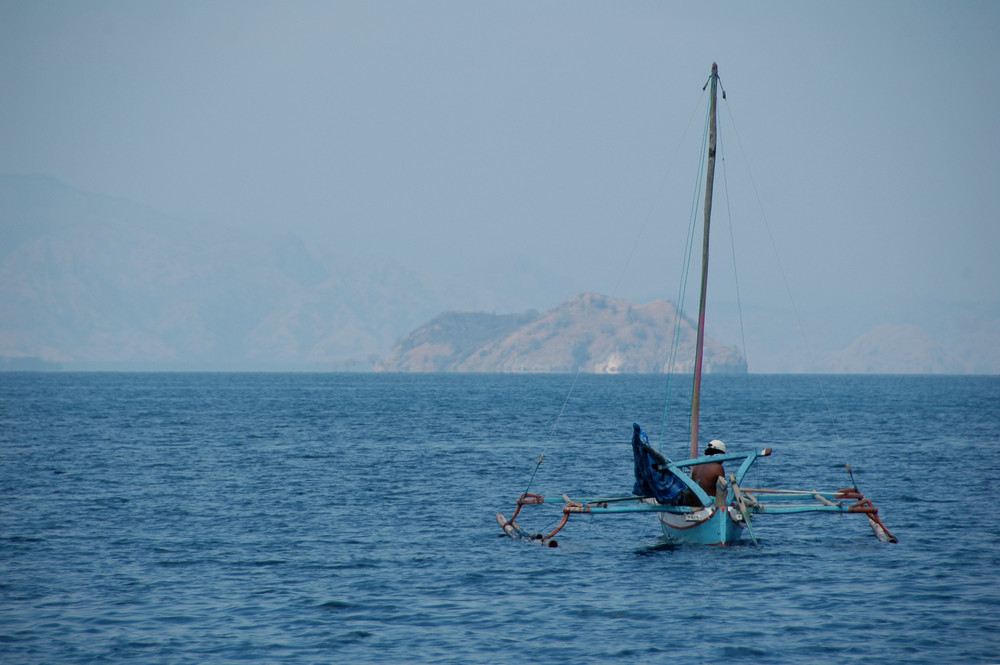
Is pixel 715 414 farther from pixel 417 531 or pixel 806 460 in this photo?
pixel 417 531

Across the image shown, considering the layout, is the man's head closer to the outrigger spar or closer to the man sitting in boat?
the outrigger spar

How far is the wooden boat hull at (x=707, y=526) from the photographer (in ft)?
96.3

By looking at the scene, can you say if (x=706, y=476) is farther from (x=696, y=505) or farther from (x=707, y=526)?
(x=707, y=526)

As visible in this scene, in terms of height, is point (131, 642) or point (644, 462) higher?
point (644, 462)

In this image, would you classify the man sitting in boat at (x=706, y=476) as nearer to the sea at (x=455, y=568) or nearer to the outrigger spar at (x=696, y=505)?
Answer: the outrigger spar at (x=696, y=505)

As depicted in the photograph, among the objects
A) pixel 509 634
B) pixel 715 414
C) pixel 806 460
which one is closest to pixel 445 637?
pixel 509 634

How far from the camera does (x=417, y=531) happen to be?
33.2 m

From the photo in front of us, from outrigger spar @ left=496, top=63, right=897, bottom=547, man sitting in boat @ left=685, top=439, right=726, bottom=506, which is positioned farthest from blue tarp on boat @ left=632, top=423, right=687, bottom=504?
man sitting in boat @ left=685, top=439, right=726, bottom=506

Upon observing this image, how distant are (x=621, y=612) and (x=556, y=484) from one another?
23.3m

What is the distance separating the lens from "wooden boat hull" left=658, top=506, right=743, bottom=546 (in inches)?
1156

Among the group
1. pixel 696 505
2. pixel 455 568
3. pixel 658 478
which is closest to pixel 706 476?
pixel 696 505

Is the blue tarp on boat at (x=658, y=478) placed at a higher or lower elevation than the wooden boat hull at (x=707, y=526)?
higher

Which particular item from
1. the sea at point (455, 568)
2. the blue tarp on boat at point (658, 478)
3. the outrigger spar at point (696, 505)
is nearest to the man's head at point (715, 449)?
the outrigger spar at point (696, 505)

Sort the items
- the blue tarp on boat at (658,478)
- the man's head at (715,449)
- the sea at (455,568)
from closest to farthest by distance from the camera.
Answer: the sea at (455,568) < the blue tarp on boat at (658,478) < the man's head at (715,449)
